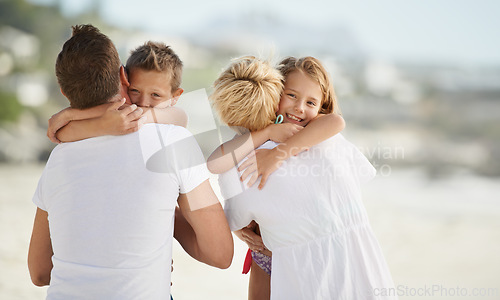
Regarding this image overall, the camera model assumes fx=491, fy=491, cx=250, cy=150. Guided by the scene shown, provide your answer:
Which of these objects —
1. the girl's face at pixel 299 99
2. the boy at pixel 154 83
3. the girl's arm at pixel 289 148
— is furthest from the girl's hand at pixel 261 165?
the boy at pixel 154 83

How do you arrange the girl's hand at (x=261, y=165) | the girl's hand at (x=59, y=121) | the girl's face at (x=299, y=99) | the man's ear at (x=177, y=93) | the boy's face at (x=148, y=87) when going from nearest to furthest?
1. the girl's hand at (x=59, y=121)
2. the girl's hand at (x=261, y=165)
3. the girl's face at (x=299, y=99)
4. the boy's face at (x=148, y=87)
5. the man's ear at (x=177, y=93)

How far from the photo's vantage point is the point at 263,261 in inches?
77.9

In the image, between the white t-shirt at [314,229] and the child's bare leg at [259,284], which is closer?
the white t-shirt at [314,229]

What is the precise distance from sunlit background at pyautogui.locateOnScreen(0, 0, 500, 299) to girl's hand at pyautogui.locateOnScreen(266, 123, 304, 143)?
296 millimetres

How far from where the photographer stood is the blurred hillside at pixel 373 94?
1495 cm

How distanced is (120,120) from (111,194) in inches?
8.8

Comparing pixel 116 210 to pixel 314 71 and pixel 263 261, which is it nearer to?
pixel 263 261

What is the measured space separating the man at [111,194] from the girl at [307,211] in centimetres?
20

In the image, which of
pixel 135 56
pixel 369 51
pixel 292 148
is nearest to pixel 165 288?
pixel 292 148

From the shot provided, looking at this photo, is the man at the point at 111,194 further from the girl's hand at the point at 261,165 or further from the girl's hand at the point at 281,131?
the girl's hand at the point at 281,131

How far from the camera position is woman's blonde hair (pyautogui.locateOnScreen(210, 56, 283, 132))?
70.8 inches

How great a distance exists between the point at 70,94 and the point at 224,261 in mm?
738

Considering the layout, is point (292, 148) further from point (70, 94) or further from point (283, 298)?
point (70, 94)

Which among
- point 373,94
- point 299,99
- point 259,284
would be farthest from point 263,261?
point 373,94
